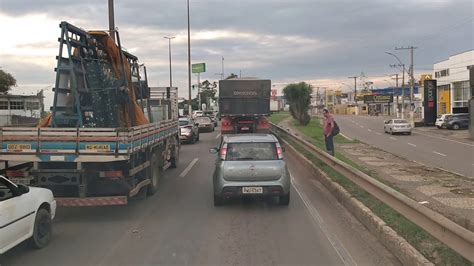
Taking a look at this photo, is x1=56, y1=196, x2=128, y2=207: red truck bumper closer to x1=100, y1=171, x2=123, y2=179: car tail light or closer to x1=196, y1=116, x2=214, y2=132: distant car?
x1=100, y1=171, x2=123, y2=179: car tail light

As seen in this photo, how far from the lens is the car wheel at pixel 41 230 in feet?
24.0

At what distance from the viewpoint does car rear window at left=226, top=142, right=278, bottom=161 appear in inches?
416

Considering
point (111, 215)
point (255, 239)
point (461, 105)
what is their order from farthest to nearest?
point (461, 105)
point (111, 215)
point (255, 239)

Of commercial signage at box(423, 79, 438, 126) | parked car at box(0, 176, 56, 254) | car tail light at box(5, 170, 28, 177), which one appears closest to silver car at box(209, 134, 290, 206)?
parked car at box(0, 176, 56, 254)

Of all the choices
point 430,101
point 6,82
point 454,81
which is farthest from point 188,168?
point 6,82

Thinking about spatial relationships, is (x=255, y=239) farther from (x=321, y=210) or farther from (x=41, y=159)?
(x=41, y=159)

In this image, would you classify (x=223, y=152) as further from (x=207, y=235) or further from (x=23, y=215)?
(x=23, y=215)

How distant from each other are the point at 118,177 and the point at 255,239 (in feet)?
9.65

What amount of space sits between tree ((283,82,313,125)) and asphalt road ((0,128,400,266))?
149 ft

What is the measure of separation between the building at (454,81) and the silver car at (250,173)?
180ft

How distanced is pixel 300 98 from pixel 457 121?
16416 mm

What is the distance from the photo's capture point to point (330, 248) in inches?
289

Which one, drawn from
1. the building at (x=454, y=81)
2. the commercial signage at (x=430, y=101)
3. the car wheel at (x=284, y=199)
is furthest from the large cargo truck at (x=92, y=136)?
the building at (x=454, y=81)

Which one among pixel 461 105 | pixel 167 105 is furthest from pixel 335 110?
pixel 167 105
